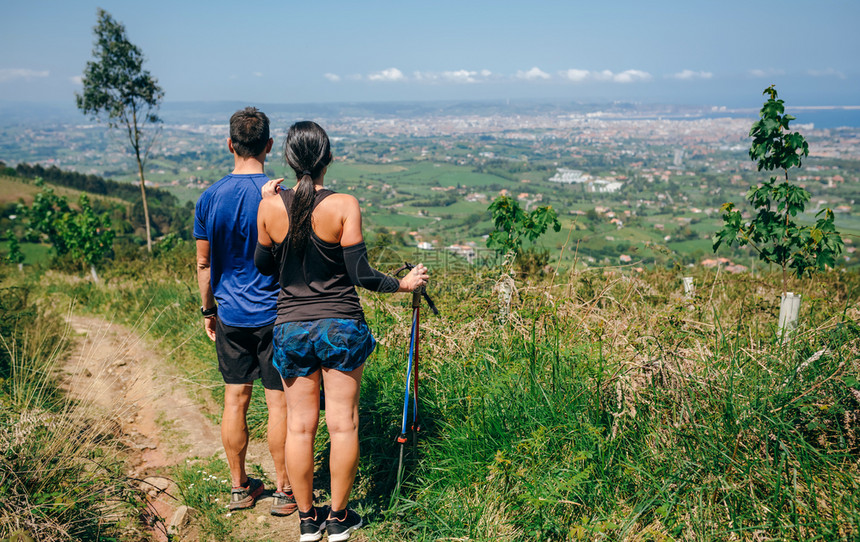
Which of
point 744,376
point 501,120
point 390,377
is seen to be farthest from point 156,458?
point 501,120

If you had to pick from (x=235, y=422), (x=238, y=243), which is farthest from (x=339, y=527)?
(x=238, y=243)

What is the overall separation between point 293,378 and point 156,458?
7.46 ft

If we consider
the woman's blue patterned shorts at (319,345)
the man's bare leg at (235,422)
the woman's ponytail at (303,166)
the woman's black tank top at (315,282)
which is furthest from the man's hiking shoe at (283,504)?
the woman's ponytail at (303,166)

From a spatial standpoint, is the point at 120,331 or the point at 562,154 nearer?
the point at 120,331

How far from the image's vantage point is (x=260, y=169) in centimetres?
309

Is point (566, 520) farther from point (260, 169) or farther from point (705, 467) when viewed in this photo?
point (260, 169)

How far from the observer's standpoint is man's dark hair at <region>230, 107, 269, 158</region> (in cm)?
298

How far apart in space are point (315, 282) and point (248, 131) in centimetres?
108

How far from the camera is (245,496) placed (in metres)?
3.30

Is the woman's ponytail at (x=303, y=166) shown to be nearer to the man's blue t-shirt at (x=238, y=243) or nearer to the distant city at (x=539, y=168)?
the man's blue t-shirt at (x=238, y=243)

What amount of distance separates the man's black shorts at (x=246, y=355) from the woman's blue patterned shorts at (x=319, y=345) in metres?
0.43

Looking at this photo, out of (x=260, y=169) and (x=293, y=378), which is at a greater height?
(x=260, y=169)

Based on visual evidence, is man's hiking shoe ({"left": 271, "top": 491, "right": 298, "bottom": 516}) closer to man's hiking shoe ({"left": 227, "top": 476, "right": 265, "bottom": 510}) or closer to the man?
the man

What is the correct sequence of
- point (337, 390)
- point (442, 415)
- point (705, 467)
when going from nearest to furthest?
point (705, 467), point (337, 390), point (442, 415)
